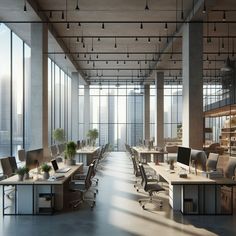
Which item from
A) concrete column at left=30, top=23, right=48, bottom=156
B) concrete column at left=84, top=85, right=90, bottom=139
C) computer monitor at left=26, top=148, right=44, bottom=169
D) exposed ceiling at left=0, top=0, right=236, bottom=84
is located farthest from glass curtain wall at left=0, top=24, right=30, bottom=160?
concrete column at left=84, top=85, right=90, bottom=139

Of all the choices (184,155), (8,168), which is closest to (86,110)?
(8,168)

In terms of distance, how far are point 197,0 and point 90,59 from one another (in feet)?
33.2

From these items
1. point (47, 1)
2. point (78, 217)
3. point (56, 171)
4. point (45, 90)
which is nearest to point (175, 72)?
point (45, 90)

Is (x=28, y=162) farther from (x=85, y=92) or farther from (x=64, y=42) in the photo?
(x=85, y=92)

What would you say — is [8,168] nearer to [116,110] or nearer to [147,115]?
[147,115]

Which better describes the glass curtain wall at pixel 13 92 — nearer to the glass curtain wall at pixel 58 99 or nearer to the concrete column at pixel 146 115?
the glass curtain wall at pixel 58 99

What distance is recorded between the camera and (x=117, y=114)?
98.5 ft

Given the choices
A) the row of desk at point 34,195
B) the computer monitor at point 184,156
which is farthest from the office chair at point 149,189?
the row of desk at point 34,195

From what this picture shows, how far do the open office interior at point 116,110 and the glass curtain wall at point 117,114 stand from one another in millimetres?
A: 286

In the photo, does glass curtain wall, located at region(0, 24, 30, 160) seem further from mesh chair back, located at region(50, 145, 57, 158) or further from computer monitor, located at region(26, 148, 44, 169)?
computer monitor, located at region(26, 148, 44, 169)

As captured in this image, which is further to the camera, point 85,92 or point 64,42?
Answer: point 85,92

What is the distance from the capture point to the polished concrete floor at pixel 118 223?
6.05 m

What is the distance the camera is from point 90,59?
20.6 meters

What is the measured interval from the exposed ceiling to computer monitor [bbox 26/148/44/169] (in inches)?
169
